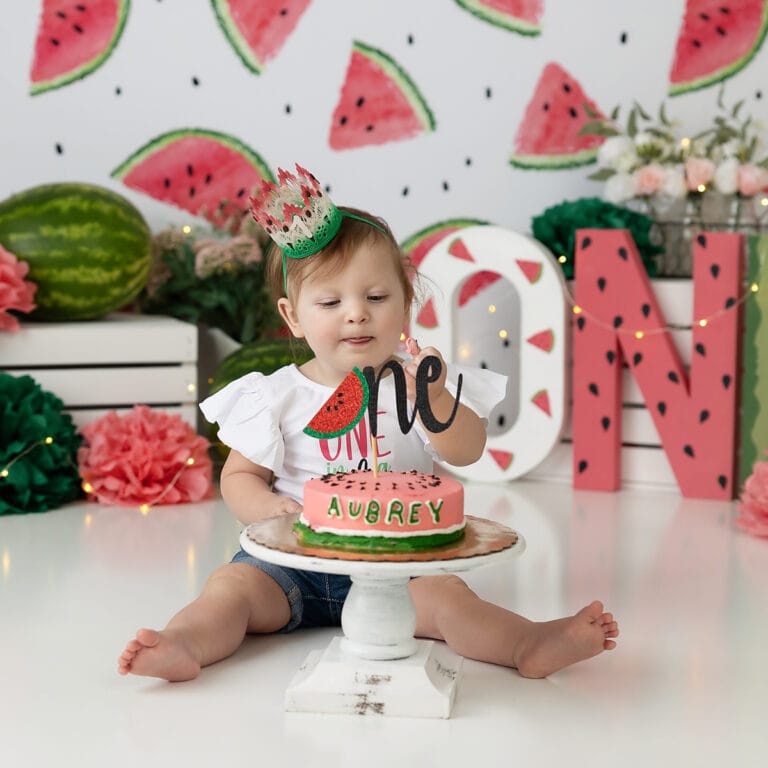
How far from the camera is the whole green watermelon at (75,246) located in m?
3.35

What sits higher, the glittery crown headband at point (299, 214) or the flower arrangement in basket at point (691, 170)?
the flower arrangement in basket at point (691, 170)

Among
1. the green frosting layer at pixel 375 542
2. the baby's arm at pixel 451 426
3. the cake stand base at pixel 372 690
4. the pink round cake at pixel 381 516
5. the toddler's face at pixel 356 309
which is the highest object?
the toddler's face at pixel 356 309

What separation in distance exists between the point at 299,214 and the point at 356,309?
0.17m

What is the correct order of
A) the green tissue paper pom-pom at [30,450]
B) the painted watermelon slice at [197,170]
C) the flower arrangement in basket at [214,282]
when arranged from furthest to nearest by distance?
the painted watermelon slice at [197,170] < the flower arrangement in basket at [214,282] < the green tissue paper pom-pom at [30,450]

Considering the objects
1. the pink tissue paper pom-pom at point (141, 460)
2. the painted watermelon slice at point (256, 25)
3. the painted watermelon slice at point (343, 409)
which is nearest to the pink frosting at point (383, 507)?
the painted watermelon slice at point (343, 409)

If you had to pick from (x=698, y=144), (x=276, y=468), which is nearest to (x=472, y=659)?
(x=276, y=468)

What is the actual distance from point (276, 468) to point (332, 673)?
487mm

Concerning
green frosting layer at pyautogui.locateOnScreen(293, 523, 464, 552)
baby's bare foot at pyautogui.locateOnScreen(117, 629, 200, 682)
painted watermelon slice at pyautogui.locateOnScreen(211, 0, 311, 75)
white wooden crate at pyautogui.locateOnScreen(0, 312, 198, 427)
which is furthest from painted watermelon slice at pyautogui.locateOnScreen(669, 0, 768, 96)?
baby's bare foot at pyautogui.locateOnScreen(117, 629, 200, 682)

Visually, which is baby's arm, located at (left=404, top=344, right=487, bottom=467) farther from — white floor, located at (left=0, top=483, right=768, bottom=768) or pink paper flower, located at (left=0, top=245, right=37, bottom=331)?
pink paper flower, located at (left=0, top=245, right=37, bottom=331)

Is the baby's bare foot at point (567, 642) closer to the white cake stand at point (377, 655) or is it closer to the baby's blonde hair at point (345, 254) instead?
the white cake stand at point (377, 655)

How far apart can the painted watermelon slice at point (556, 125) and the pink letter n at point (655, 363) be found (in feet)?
1.35

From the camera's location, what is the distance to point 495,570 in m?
2.62

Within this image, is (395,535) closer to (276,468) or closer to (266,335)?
(276,468)

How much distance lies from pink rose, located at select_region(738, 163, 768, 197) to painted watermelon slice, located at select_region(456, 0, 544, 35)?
0.80 m
